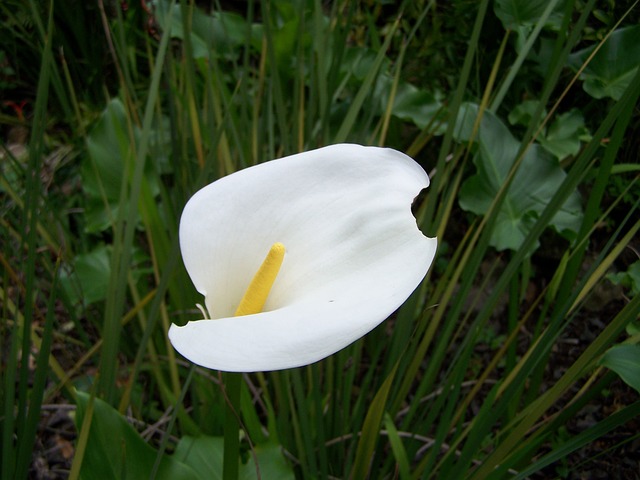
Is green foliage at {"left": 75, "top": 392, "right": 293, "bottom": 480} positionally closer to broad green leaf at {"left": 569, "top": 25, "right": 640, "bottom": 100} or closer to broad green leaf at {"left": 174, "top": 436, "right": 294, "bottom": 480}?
broad green leaf at {"left": 174, "top": 436, "right": 294, "bottom": 480}

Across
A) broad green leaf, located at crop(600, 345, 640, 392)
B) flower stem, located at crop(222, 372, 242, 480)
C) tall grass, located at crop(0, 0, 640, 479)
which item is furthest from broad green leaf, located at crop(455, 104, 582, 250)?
flower stem, located at crop(222, 372, 242, 480)

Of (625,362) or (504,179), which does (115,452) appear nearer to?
(625,362)

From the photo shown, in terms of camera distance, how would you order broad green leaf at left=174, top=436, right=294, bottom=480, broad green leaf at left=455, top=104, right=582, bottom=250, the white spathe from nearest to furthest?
the white spathe
broad green leaf at left=174, top=436, right=294, bottom=480
broad green leaf at left=455, top=104, right=582, bottom=250

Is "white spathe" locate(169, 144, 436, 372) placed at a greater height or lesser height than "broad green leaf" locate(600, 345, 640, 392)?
greater

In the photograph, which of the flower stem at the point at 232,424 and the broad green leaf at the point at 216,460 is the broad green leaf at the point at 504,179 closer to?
the broad green leaf at the point at 216,460

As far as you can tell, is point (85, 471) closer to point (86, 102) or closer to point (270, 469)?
point (270, 469)

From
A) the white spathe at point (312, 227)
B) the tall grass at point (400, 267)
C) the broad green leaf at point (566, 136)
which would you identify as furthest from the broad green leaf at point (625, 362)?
the broad green leaf at point (566, 136)

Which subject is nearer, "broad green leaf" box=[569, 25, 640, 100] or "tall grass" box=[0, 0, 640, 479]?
"tall grass" box=[0, 0, 640, 479]

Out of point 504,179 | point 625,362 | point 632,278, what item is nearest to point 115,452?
point 625,362
